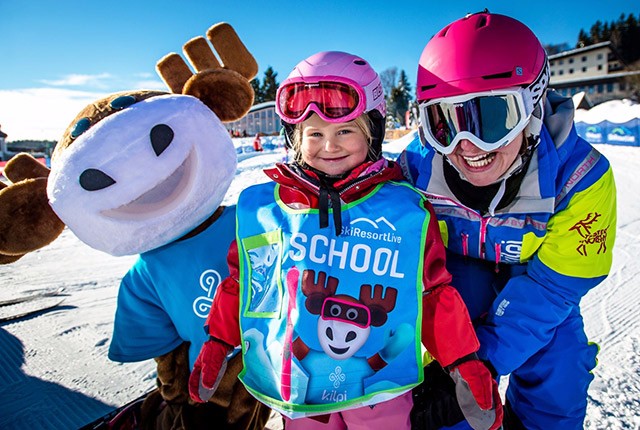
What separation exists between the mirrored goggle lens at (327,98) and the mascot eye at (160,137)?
0.50m

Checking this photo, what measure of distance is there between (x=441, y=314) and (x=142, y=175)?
1209 mm

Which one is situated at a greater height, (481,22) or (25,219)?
(481,22)

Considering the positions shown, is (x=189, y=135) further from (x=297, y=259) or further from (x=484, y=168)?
(x=484, y=168)

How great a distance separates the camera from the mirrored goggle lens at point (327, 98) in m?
1.62

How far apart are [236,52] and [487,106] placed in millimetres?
1280

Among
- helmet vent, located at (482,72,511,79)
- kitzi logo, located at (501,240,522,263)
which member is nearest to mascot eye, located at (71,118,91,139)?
helmet vent, located at (482,72,511,79)

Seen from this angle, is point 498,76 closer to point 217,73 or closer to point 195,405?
point 217,73

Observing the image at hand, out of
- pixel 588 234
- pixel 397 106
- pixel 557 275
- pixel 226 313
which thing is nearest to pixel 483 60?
pixel 588 234

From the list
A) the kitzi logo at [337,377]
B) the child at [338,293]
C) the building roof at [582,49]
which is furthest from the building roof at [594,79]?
the kitzi logo at [337,377]

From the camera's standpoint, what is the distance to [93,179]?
4.93 feet

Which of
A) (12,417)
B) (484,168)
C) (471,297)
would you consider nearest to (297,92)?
(484,168)

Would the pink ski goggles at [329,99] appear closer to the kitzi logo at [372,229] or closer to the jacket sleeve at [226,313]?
the kitzi logo at [372,229]

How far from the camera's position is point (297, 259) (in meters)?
1.48

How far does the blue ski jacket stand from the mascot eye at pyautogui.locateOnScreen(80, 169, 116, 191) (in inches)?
53.0
